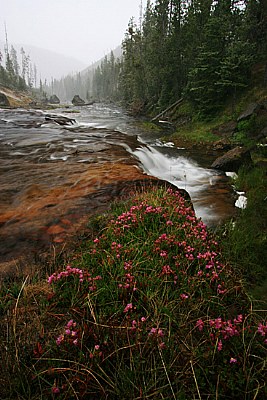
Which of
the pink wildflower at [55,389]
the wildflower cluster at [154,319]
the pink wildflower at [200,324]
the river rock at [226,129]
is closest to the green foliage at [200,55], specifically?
the river rock at [226,129]

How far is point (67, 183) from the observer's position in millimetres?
6176

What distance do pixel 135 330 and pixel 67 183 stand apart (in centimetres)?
471

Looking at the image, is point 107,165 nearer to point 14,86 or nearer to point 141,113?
point 141,113

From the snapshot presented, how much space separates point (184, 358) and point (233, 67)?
2038 centimetres

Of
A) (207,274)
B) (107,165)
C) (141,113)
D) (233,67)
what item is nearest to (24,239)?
(207,274)

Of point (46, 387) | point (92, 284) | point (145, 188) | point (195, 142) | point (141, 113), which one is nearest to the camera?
point (46, 387)

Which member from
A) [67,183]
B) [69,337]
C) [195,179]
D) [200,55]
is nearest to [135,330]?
[69,337]

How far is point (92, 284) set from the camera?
2516 mm

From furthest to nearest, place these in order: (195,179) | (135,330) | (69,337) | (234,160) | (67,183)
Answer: (234,160) < (195,179) < (67,183) < (135,330) < (69,337)

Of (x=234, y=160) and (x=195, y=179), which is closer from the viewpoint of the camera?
(x=195, y=179)

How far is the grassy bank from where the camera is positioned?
1723 mm

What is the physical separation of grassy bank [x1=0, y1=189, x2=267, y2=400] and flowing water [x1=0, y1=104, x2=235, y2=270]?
1222 millimetres

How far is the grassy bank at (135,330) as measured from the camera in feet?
5.65

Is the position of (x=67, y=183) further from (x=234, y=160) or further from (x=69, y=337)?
(x=234, y=160)
